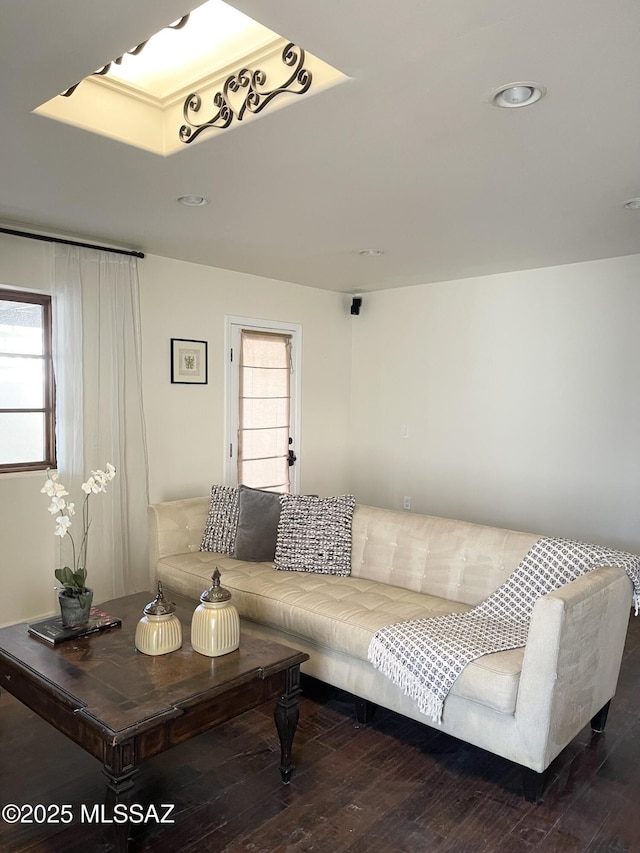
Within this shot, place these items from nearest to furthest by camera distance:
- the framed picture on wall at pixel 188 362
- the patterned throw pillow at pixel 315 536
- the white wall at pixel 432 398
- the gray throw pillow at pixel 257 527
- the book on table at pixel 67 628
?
1. the book on table at pixel 67 628
2. the patterned throw pillow at pixel 315 536
3. the gray throw pillow at pixel 257 527
4. the white wall at pixel 432 398
5. the framed picture on wall at pixel 188 362

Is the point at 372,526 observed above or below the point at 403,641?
above

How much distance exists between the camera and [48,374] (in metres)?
3.85

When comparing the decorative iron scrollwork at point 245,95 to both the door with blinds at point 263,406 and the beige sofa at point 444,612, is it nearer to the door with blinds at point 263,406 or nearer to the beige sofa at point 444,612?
the beige sofa at point 444,612

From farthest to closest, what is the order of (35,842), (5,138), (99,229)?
(99,229), (5,138), (35,842)

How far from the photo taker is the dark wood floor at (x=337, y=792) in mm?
2023

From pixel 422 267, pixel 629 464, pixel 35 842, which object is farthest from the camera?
pixel 422 267

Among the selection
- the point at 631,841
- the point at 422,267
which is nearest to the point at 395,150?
the point at 422,267

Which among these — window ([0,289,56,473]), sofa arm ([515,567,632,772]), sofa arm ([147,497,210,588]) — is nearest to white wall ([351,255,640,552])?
sofa arm ([515,567,632,772])

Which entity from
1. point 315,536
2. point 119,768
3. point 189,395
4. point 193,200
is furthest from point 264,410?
point 119,768

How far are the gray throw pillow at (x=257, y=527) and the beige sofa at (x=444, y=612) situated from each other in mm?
89

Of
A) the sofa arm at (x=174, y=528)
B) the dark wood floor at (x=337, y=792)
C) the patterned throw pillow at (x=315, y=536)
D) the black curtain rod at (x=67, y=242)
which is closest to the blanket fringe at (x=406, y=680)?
the dark wood floor at (x=337, y=792)

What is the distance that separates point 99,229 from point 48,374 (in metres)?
0.96

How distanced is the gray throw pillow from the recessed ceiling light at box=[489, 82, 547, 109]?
2420 millimetres

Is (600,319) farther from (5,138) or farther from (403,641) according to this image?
(5,138)
